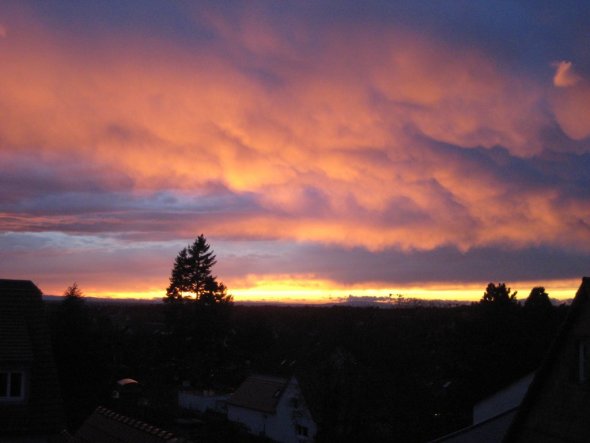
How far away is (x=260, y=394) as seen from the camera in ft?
141

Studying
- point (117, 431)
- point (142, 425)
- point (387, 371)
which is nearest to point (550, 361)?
point (142, 425)

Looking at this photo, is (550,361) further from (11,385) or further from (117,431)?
(11,385)

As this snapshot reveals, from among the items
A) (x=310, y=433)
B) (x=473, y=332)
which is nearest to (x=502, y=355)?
(x=473, y=332)

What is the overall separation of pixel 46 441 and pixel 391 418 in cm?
2017

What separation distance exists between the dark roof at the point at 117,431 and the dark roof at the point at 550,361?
8580mm

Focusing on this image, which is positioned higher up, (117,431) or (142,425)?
(142,425)

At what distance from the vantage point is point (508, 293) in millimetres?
43125

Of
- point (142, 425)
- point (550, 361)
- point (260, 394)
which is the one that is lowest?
point (260, 394)

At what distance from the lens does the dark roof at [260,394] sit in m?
41.0

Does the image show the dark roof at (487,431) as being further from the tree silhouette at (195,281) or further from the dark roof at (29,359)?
the tree silhouette at (195,281)

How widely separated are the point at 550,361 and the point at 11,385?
513 inches

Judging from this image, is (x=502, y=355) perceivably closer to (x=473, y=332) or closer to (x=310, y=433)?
(x=473, y=332)

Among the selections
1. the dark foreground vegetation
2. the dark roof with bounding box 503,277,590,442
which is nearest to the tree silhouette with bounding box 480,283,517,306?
the dark foreground vegetation

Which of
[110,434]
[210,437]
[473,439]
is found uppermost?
[110,434]
